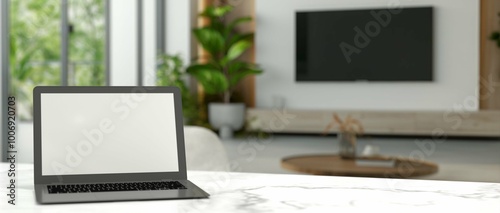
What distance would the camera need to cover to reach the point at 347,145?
4461mm

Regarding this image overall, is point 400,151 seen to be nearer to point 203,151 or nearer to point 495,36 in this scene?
point 495,36

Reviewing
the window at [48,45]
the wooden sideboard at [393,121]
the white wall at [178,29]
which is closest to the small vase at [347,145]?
the window at [48,45]

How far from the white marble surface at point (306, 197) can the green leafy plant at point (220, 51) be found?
6.49m

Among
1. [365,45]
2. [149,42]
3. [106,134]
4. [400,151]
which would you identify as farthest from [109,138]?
[365,45]

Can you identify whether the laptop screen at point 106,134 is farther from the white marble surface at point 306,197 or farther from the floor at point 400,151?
the floor at point 400,151

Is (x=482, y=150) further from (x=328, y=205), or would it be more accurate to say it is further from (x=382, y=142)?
(x=328, y=205)

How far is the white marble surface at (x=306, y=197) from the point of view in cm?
99

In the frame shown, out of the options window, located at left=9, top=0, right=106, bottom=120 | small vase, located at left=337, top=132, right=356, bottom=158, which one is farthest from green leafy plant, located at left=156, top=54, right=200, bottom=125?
small vase, located at left=337, top=132, right=356, bottom=158

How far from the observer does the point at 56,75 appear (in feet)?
19.5

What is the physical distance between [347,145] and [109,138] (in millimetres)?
3391

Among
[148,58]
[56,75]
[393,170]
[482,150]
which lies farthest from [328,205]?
[148,58]

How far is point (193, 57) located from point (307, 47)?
1.52 m

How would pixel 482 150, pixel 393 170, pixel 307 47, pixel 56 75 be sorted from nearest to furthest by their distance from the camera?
pixel 393 170 → pixel 56 75 → pixel 482 150 → pixel 307 47

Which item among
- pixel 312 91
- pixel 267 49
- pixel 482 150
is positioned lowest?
pixel 482 150
